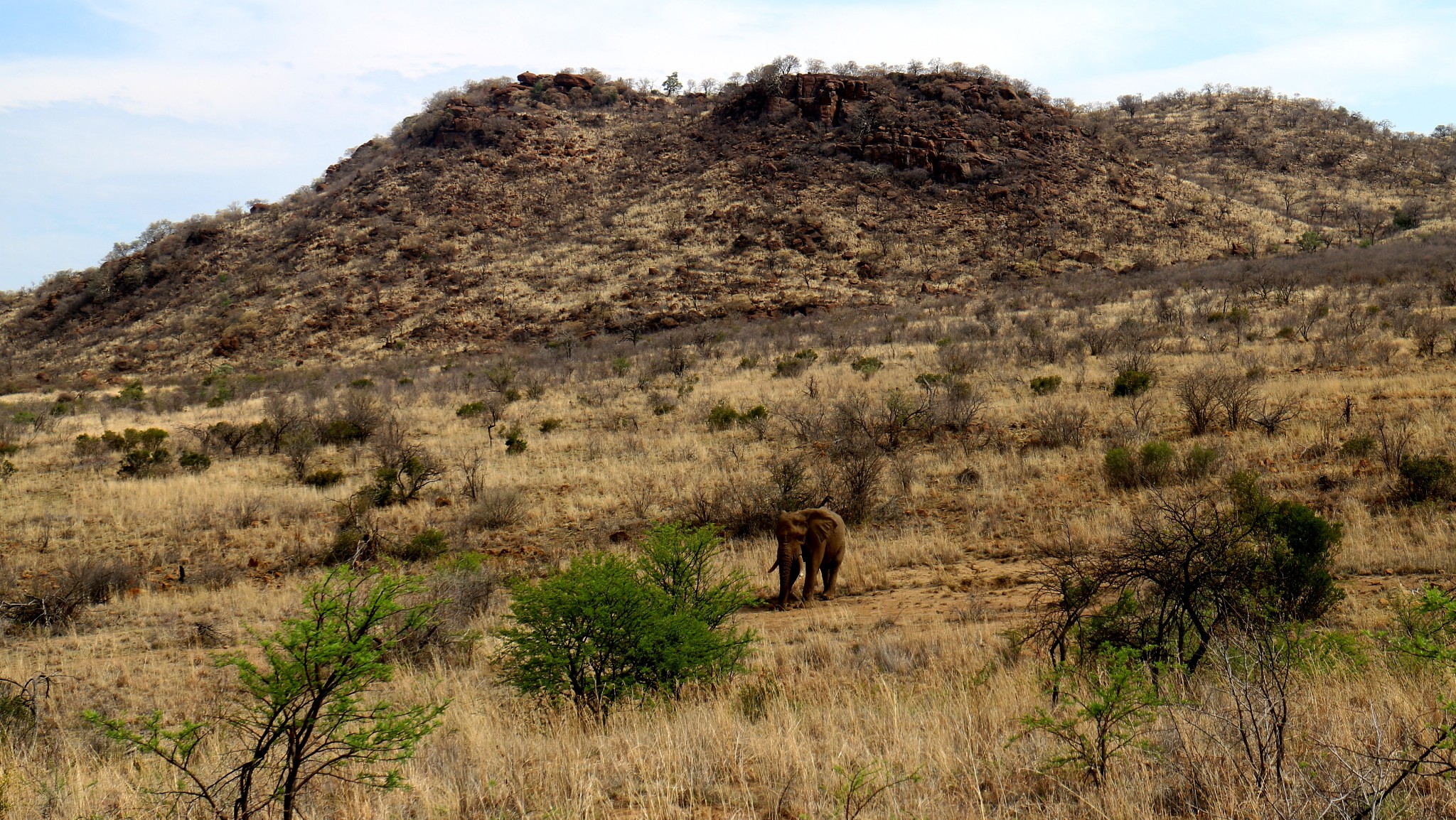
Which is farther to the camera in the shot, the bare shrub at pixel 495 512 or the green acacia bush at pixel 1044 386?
the green acacia bush at pixel 1044 386

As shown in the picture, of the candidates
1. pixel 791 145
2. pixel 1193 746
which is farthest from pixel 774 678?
pixel 791 145

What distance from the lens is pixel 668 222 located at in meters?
53.4

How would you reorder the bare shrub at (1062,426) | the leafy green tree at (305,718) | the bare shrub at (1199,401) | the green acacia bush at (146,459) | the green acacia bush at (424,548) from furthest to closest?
the green acacia bush at (146,459) → the bare shrub at (1062,426) → the bare shrub at (1199,401) → the green acacia bush at (424,548) → the leafy green tree at (305,718)

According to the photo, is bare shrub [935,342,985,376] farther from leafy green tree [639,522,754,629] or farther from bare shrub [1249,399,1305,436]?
leafy green tree [639,522,754,629]

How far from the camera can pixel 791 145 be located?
193 feet

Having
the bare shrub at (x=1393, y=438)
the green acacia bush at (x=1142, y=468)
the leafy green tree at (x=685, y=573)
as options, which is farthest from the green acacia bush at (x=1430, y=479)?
the leafy green tree at (x=685, y=573)

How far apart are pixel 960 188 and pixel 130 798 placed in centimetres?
5571

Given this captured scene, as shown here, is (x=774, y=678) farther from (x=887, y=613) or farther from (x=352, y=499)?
(x=352, y=499)

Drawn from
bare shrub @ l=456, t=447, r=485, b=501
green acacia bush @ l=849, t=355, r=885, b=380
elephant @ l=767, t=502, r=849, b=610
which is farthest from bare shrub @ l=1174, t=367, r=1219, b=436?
bare shrub @ l=456, t=447, r=485, b=501

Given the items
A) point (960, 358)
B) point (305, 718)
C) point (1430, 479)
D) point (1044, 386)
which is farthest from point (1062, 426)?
point (305, 718)

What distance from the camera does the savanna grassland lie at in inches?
138

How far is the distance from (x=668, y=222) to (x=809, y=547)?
47.0 meters

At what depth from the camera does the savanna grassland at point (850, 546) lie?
11.5ft

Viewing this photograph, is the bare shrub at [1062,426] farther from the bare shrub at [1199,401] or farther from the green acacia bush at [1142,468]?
the green acacia bush at [1142,468]
